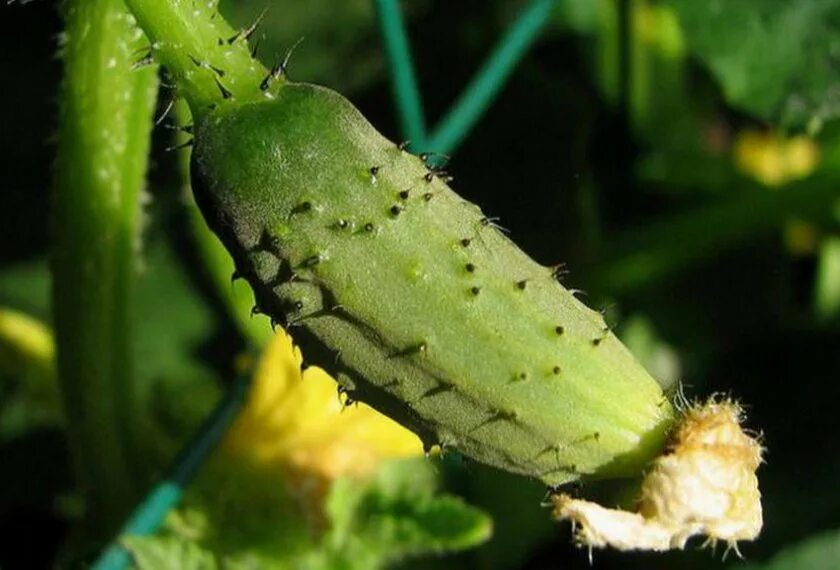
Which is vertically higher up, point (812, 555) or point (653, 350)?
point (653, 350)

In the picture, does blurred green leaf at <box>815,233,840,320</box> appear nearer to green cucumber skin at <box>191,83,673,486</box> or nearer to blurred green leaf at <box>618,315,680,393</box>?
blurred green leaf at <box>618,315,680,393</box>

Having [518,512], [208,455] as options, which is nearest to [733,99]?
[518,512]

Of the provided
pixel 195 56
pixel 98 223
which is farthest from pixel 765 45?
pixel 195 56

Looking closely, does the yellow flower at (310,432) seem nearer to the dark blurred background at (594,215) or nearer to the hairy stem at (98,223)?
the hairy stem at (98,223)

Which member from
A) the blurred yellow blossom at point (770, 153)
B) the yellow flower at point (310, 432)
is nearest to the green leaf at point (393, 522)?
the yellow flower at point (310, 432)

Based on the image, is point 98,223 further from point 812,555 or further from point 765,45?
point 812,555

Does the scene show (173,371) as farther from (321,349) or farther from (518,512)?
(321,349)
